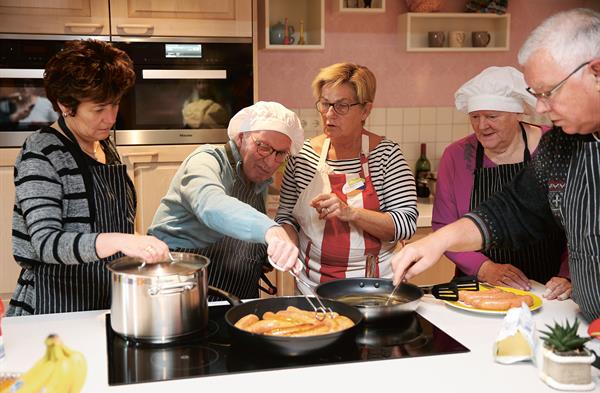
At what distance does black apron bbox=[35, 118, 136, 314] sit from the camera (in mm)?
2062

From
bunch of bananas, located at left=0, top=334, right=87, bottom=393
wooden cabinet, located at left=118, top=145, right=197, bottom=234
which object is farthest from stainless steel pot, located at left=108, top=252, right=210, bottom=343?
wooden cabinet, located at left=118, top=145, right=197, bottom=234

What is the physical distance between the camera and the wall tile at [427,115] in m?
4.29

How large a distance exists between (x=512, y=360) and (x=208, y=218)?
88cm

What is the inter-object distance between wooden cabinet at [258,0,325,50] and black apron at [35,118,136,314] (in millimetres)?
1824

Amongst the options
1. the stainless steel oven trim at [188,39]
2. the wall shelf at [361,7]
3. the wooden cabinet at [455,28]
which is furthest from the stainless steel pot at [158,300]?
the wooden cabinet at [455,28]

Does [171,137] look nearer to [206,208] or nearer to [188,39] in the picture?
[188,39]

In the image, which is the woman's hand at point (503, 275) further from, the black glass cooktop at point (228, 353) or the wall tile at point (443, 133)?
the wall tile at point (443, 133)

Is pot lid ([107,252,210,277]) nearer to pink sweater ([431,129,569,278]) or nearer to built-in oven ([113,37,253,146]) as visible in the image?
pink sweater ([431,129,569,278])

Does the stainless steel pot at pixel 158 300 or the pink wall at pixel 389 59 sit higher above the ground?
the pink wall at pixel 389 59

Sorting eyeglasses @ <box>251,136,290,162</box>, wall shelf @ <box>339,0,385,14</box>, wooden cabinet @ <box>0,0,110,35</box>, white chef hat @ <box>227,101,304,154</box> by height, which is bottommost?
eyeglasses @ <box>251,136,290,162</box>

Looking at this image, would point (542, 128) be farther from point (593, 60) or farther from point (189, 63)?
point (189, 63)

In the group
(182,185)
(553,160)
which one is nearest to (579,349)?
(553,160)

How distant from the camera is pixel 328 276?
8.86 ft

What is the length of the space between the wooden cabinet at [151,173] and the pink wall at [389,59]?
74 cm
